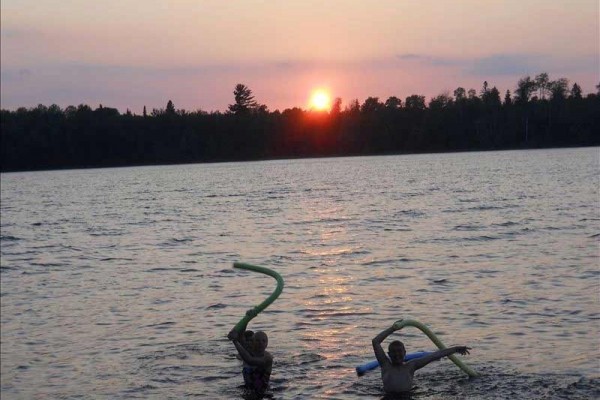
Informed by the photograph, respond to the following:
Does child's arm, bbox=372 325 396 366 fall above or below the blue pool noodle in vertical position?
above

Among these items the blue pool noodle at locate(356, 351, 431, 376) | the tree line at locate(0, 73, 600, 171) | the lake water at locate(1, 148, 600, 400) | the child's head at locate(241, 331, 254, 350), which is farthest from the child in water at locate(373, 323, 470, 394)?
the tree line at locate(0, 73, 600, 171)

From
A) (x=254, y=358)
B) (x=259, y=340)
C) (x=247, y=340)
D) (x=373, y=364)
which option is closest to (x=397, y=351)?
(x=373, y=364)

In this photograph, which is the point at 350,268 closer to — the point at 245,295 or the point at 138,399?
the point at 245,295

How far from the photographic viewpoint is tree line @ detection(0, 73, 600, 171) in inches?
6324

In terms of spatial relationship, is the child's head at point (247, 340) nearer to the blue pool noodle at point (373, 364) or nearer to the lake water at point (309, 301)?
the lake water at point (309, 301)

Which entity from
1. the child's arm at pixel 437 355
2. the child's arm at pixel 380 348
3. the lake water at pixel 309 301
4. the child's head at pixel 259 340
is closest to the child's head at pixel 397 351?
the child's arm at pixel 380 348

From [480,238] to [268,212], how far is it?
866 inches

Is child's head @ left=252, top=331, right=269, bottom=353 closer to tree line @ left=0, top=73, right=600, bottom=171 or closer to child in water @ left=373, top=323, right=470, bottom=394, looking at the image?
child in water @ left=373, top=323, right=470, bottom=394

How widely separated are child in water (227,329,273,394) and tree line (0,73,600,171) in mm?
144576

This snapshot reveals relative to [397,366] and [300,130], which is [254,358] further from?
[300,130]

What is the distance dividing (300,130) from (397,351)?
167 metres

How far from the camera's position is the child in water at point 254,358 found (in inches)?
573

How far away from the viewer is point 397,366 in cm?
1461

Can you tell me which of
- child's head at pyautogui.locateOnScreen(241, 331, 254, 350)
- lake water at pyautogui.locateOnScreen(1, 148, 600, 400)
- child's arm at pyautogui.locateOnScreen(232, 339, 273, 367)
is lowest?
lake water at pyautogui.locateOnScreen(1, 148, 600, 400)
